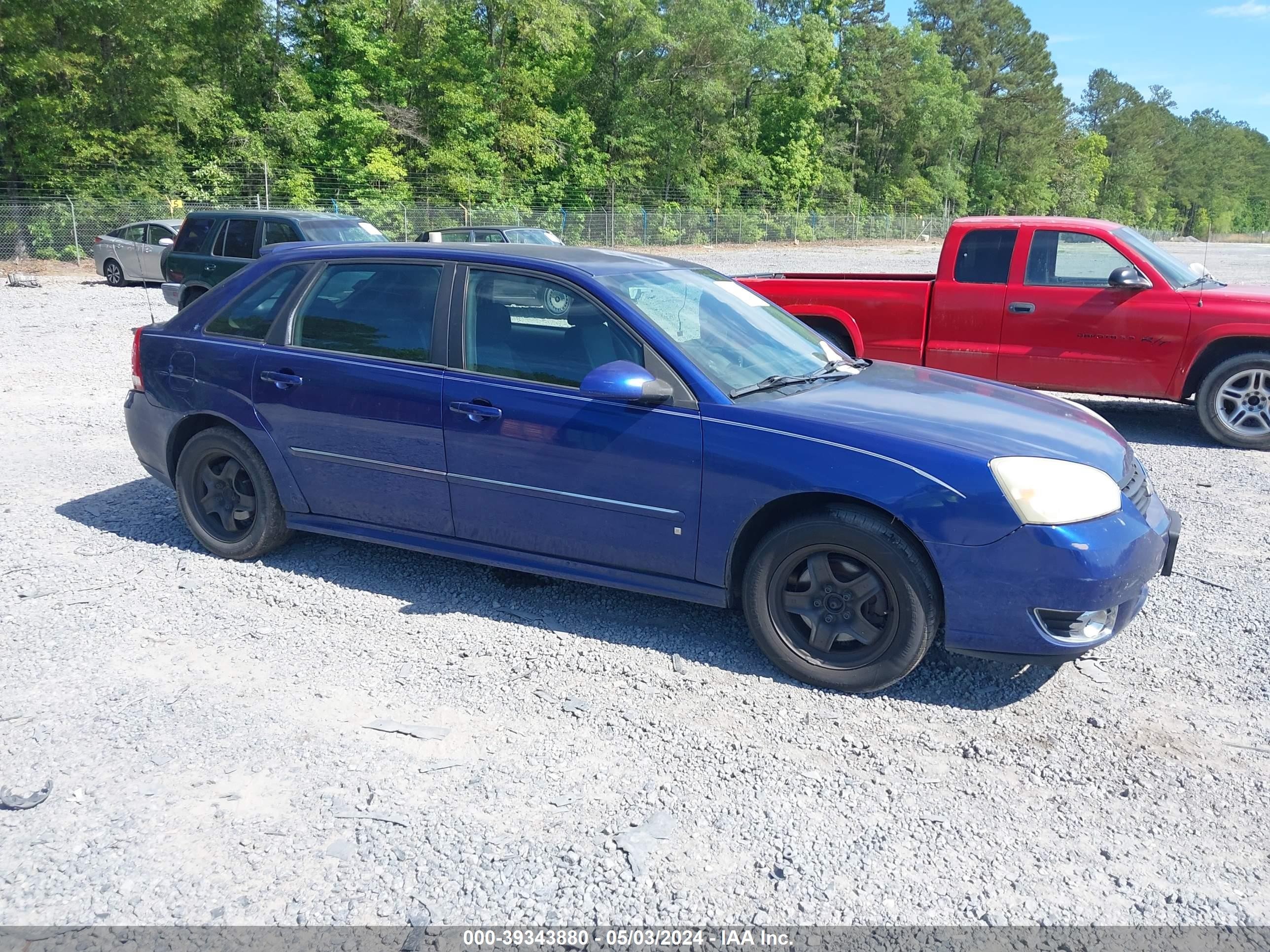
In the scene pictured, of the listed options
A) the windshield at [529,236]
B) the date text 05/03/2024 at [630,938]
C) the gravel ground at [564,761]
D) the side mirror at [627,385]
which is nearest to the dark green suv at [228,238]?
the windshield at [529,236]

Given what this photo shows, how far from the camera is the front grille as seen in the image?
386cm

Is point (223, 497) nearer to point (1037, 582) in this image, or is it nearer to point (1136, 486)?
point (1037, 582)

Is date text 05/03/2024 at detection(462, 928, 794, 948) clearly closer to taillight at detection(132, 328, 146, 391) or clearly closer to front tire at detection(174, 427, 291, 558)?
front tire at detection(174, 427, 291, 558)

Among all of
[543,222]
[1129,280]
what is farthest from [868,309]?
[543,222]

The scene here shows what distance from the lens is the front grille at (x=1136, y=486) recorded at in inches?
152

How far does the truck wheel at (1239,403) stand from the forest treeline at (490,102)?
33.8m

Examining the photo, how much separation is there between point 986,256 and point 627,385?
6.00 meters

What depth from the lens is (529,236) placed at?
61.4 feet

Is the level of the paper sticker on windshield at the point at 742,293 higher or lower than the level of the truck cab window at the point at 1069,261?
lower

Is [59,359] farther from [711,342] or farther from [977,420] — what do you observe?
[977,420]

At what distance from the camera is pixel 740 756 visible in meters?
3.40

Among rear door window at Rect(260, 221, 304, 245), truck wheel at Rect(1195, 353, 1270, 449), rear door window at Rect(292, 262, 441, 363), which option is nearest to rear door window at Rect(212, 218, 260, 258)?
rear door window at Rect(260, 221, 304, 245)

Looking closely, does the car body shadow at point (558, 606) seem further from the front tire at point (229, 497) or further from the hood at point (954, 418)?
the hood at point (954, 418)

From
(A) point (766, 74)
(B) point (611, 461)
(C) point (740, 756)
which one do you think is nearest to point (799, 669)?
(C) point (740, 756)
